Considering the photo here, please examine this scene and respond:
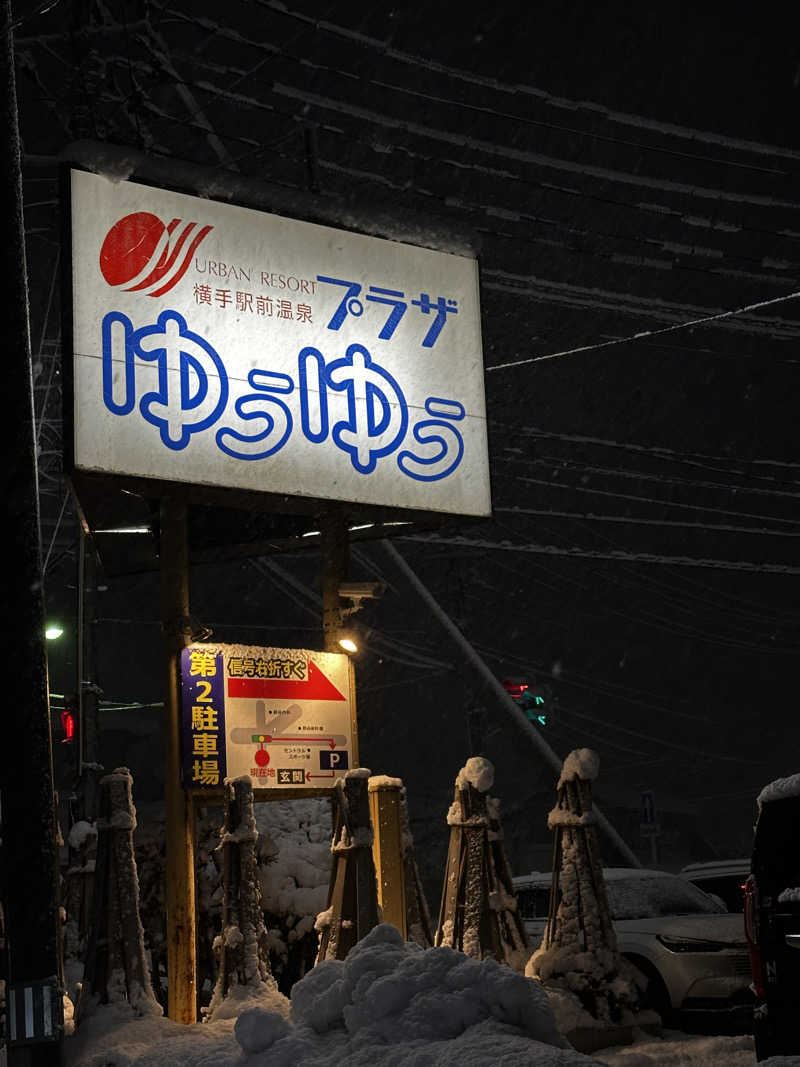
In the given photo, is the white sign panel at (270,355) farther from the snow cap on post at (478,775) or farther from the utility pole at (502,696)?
the utility pole at (502,696)

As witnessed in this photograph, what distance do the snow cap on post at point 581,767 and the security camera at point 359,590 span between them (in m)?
2.59

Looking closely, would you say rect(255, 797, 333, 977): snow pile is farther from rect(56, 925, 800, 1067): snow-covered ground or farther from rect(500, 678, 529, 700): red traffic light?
rect(500, 678, 529, 700): red traffic light

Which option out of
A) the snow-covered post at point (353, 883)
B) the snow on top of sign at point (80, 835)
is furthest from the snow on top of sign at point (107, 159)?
the snow on top of sign at point (80, 835)

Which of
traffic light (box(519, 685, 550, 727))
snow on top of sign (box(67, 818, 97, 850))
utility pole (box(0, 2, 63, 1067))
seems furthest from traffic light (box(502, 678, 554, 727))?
utility pole (box(0, 2, 63, 1067))

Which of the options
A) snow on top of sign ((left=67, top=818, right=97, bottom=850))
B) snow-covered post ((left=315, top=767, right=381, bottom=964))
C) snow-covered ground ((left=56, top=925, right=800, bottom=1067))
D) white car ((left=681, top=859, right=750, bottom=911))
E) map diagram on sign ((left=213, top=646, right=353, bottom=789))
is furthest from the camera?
snow on top of sign ((left=67, top=818, right=97, bottom=850))

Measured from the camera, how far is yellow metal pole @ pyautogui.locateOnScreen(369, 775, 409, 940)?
9.90m

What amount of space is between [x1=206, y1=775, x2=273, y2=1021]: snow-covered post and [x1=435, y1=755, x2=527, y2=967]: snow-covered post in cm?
172

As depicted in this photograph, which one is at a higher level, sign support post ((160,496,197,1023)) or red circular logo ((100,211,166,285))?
red circular logo ((100,211,166,285))

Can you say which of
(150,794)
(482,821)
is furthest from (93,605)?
(150,794)

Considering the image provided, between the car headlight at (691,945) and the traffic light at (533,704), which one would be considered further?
the traffic light at (533,704)

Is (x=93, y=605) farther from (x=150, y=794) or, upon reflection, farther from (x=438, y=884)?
(x=150, y=794)

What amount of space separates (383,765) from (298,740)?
42.8 meters

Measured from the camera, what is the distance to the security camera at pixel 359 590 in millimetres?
10859

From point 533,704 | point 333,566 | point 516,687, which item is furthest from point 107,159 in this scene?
point 516,687
